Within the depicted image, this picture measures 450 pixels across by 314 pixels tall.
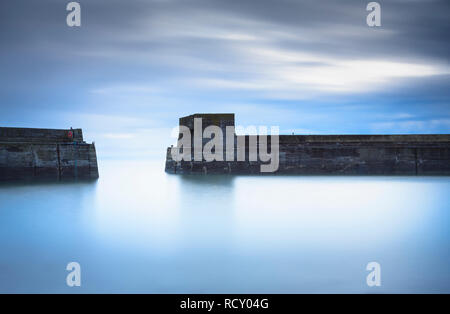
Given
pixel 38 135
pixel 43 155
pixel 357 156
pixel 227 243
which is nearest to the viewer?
pixel 227 243

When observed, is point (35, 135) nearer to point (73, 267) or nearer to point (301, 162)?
point (301, 162)

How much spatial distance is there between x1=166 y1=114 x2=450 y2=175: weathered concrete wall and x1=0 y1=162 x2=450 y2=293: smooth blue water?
6.51 metres

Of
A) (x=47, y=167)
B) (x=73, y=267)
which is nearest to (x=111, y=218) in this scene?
(x=73, y=267)

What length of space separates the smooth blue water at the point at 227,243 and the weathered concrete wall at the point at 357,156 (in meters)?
6.51

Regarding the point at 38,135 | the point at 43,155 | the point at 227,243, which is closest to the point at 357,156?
the point at 43,155

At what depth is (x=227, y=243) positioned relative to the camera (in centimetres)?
530

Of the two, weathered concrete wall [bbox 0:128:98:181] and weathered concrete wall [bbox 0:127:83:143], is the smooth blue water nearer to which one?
weathered concrete wall [bbox 0:128:98:181]

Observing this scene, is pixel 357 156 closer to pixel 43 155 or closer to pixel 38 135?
pixel 43 155

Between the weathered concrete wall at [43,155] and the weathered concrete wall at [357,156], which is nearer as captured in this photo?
the weathered concrete wall at [43,155]

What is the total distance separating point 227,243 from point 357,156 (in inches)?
516

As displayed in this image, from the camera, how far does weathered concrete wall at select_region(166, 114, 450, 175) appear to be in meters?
17.0

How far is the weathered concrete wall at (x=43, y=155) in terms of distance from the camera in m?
14.4

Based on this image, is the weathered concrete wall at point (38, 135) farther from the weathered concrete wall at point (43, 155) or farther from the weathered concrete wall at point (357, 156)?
the weathered concrete wall at point (357, 156)

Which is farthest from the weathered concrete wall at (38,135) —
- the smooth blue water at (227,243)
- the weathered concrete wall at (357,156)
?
the smooth blue water at (227,243)
